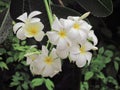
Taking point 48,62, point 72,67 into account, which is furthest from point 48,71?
point 72,67

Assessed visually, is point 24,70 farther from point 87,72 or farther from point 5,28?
point 5,28

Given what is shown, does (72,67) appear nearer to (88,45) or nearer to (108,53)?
(108,53)

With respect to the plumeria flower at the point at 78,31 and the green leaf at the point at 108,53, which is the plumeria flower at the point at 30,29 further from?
the green leaf at the point at 108,53

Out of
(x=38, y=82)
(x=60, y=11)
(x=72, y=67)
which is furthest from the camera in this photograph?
(x=72, y=67)

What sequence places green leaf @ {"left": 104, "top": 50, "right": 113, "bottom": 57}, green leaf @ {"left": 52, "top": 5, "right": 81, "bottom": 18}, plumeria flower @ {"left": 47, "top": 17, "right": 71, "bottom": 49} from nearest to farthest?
plumeria flower @ {"left": 47, "top": 17, "right": 71, "bottom": 49} < green leaf @ {"left": 52, "top": 5, "right": 81, "bottom": 18} < green leaf @ {"left": 104, "top": 50, "right": 113, "bottom": 57}

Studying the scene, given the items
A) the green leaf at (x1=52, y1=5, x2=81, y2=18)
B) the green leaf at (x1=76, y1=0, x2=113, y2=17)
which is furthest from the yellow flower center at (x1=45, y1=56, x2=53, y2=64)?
the green leaf at (x1=76, y1=0, x2=113, y2=17)

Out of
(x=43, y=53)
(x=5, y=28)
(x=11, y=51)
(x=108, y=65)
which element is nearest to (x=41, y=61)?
(x=43, y=53)

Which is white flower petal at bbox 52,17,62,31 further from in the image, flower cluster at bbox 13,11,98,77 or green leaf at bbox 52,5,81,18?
green leaf at bbox 52,5,81,18
